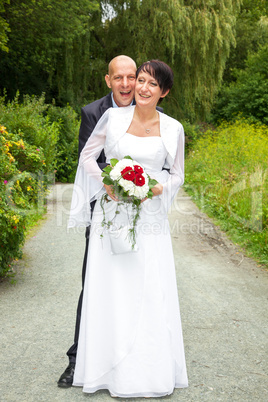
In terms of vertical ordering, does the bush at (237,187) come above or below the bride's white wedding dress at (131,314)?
below

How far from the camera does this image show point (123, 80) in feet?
10.5

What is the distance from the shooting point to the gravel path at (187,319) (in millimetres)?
3275

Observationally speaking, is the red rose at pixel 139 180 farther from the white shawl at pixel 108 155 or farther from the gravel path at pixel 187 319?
the gravel path at pixel 187 319

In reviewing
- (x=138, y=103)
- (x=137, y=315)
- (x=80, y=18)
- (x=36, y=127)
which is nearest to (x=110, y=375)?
(x=137, y=315)

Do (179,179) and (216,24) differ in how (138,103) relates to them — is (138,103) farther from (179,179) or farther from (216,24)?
(216,24)

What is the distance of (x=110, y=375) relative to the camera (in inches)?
123

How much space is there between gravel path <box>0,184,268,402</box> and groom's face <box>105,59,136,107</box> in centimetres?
220

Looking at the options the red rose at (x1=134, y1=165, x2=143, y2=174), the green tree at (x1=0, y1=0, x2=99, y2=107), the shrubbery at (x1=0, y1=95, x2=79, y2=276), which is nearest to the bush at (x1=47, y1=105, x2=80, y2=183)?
the shrubbery at (x1=0, y1=95, x2=79, y2=276)

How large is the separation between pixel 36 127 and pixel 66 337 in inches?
293

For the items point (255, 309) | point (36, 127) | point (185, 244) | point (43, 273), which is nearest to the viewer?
point (255, 309)

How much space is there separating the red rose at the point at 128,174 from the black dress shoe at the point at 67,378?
156 cm

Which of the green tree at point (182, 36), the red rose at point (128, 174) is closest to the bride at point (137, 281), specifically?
the red rose at point (128, 174)

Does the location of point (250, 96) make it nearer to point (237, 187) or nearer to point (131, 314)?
point (237, 187)

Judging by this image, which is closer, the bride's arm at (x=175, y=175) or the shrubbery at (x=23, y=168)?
the bride's arm at (x=175, y=175)
